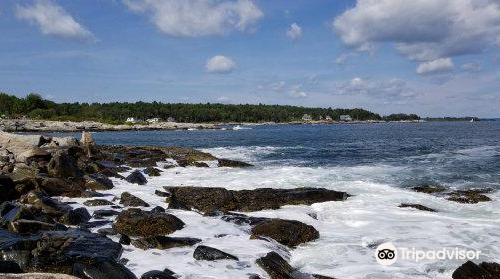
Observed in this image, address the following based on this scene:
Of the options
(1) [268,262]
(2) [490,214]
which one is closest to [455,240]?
(2) [490,214]

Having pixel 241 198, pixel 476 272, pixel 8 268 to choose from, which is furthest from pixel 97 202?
pixel 476 272

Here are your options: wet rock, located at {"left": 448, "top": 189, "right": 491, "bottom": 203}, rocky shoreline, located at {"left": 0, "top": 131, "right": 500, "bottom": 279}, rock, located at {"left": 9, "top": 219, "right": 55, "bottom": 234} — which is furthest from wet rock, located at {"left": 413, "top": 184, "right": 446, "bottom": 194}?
rock, located at {"left": 9, "top": 219, "right": 55, "bottom": 234}

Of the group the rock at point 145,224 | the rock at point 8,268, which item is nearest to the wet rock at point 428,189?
the rock at point 145,224

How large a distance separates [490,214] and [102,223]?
14.5 meters

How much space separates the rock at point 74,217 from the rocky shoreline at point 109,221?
32 mm

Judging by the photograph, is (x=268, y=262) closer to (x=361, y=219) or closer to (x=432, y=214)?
(x=361, y=219)

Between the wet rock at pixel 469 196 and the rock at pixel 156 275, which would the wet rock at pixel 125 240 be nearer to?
the rock at pixel 156 275

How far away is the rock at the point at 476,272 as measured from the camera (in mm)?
9242

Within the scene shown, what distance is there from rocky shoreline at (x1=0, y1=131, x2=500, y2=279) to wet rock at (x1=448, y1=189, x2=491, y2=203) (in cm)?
6

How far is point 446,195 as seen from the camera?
19672 mm

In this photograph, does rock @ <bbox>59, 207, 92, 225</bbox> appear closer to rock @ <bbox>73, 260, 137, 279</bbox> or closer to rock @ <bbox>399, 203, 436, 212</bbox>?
rock @ <bbox>73, 260, 137, 279</bbox>

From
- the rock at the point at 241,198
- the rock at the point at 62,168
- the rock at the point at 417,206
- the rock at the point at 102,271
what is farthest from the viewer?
the rock at the point at 62,168

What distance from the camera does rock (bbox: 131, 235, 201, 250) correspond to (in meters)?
10.7

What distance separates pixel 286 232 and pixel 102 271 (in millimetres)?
5736
